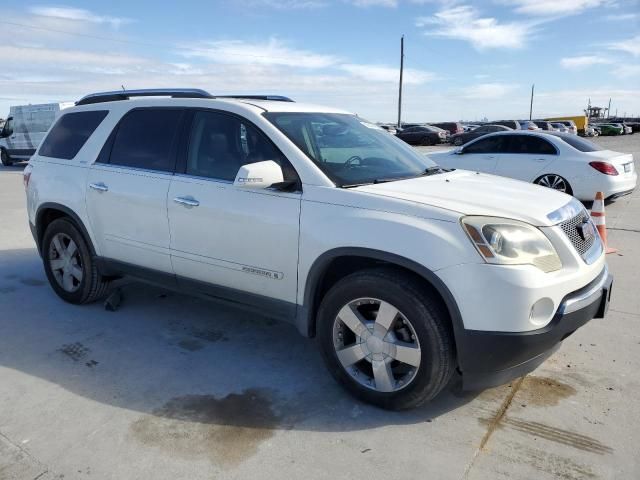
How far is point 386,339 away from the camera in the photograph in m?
3.03

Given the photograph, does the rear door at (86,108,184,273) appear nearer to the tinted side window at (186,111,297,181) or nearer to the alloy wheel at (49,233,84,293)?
the tinted side window at (186,111,297,181)

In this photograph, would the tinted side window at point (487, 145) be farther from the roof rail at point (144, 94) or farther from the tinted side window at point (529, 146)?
the roof rail at point (144, 94)

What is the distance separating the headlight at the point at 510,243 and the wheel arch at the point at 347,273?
0.29 m

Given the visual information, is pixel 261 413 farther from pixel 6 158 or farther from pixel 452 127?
pixel 452 127

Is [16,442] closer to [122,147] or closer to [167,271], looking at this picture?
[167,271]

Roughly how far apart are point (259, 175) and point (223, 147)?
0.73 metres

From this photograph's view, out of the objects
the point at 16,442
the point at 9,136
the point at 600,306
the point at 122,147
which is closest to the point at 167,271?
the point at 122,147

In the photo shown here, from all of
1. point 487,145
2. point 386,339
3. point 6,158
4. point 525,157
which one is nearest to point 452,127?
point 6,158

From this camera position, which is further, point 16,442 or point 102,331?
point 102,331

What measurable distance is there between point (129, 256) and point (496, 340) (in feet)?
9.57

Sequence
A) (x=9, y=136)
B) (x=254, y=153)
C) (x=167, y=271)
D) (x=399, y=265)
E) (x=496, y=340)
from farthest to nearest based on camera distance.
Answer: (x=9, y=136) → (x=167, y=271) → (x=254, y=153) → (x=399, y=265) → (x=496, y=340)

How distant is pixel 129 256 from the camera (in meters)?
4.31

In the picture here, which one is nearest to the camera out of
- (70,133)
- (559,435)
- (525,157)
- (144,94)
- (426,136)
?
(559,435)

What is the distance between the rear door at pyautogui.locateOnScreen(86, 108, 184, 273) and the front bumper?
2.29 metres
